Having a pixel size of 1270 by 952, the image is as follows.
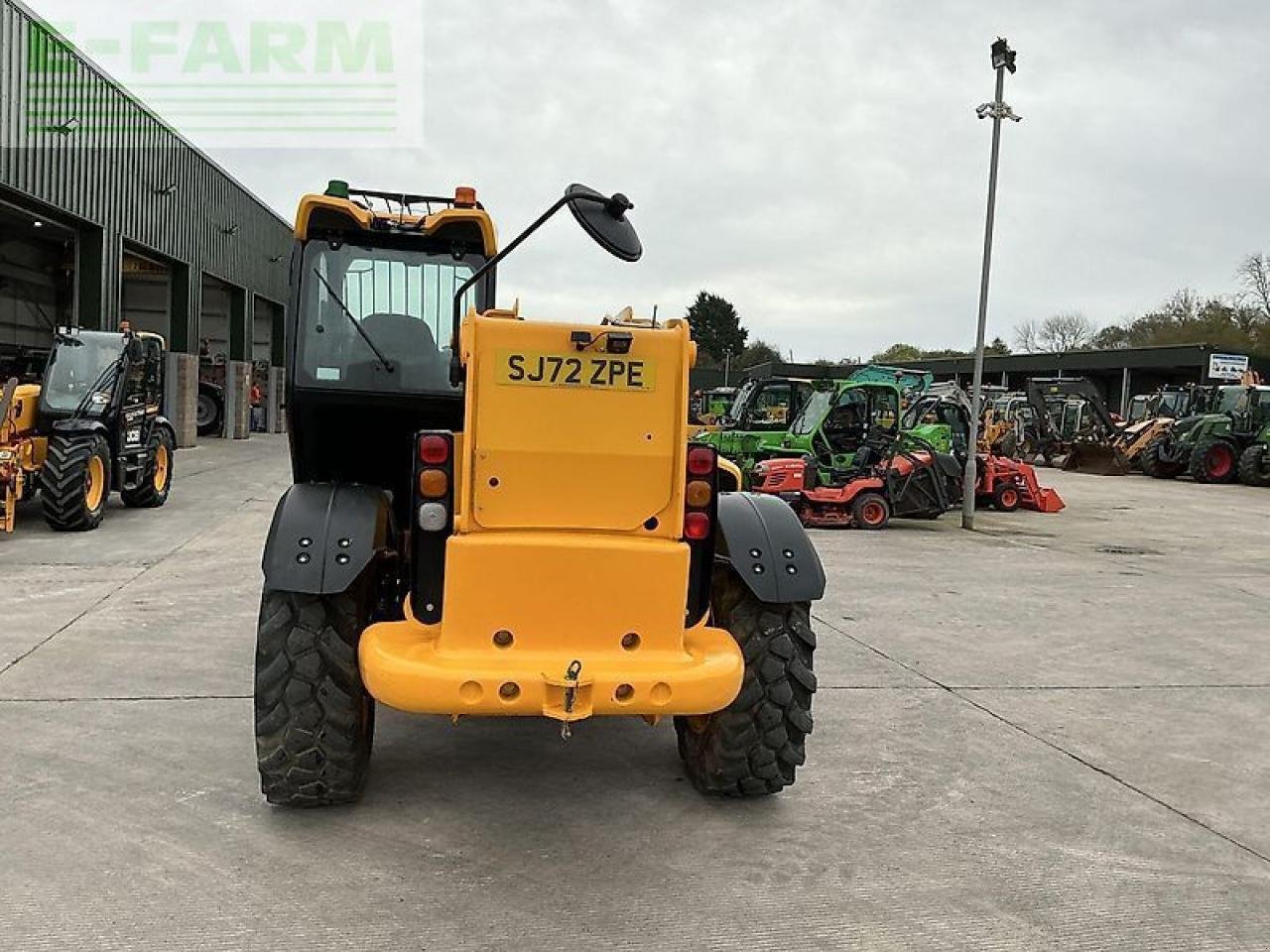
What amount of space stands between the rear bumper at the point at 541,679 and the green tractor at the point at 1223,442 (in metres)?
25.2

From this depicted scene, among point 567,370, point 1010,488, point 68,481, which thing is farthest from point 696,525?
point 1010,488

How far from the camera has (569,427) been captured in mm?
3543

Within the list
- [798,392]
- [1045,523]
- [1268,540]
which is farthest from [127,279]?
[1268,540]

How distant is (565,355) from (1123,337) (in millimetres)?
65884

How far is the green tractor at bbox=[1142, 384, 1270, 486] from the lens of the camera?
2477 cm

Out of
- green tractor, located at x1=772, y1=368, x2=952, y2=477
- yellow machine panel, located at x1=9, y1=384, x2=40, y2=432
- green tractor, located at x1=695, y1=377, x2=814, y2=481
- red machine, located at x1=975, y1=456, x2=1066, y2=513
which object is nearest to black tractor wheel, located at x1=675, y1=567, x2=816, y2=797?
yellow machine panel, located at x1=9, y1=384, x2=40, y2=432

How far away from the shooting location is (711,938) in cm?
308

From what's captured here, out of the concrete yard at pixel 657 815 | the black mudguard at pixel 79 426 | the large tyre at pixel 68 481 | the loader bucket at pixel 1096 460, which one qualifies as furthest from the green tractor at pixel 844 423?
the loader bucket at pixel 1096 460

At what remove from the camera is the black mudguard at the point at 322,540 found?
367 cm

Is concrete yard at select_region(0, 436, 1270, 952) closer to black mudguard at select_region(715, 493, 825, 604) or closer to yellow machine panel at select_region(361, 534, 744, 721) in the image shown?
yellow machine panel at select_region(361, 534, 744, 721)

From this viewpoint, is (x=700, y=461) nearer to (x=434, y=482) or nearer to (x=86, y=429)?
(x=434, y=482)

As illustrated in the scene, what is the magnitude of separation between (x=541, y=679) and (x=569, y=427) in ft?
2.78

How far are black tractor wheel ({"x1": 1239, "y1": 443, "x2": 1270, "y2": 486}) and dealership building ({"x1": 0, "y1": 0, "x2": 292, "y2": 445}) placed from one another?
24753mm

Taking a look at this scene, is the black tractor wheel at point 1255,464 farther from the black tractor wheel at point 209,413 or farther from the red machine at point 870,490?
the black tractor wheel at point 209,413
